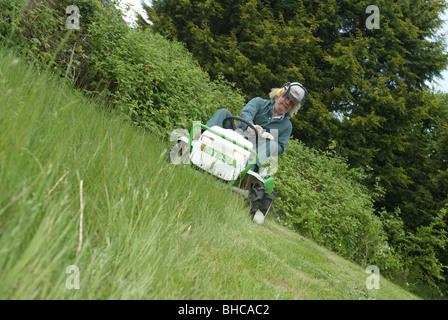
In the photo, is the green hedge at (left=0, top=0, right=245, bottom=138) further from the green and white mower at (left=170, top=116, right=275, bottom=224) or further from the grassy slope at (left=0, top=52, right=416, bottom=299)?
the grassy slope at (left=0, top=52, right=416, bottom=299)

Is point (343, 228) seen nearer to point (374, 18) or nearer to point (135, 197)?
point (135, 197)

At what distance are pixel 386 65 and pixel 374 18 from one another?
1680 mm

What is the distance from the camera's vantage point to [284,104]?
5.08 metres

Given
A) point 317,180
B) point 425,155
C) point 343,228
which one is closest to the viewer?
point 343,228

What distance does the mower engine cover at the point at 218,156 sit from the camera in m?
3.77

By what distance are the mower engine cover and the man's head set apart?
55.5 inches

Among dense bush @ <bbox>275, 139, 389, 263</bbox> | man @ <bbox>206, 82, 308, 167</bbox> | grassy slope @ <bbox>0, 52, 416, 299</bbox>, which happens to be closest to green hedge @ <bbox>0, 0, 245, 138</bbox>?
man @ <bbox>206, 82, 308, 167</bbox>

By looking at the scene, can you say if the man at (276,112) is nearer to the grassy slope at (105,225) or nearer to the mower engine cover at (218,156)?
the mower engine cover at (218,156)

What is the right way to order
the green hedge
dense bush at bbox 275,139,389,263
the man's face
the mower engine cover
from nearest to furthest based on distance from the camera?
the mower engine cover < the green hedge < the man's face < dense bush at bbox 275,139,389,263

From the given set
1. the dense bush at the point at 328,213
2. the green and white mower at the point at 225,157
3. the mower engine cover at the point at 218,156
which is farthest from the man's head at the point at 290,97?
the dense bush at the point at 328,213

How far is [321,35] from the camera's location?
44.3 ft

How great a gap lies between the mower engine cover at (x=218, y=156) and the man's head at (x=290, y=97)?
141cm

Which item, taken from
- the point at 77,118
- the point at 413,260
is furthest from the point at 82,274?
the point at 413,260

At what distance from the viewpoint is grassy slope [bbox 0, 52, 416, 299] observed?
1202 millimetres
